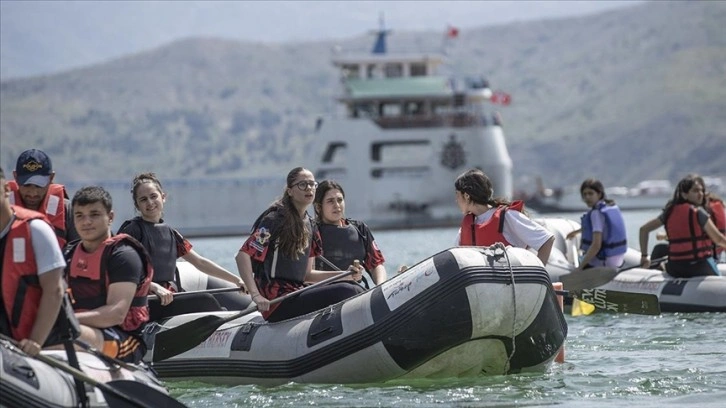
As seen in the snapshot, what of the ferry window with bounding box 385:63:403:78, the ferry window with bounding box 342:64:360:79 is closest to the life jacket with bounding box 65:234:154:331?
the ferry window with bounding box 342:64:360:79

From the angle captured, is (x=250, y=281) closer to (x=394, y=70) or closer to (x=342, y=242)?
(x=342, y=242)

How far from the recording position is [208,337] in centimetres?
1059

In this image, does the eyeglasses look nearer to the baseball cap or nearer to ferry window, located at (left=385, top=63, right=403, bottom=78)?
the baseball cap

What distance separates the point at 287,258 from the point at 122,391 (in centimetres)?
277

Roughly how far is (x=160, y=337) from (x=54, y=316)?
3.19m

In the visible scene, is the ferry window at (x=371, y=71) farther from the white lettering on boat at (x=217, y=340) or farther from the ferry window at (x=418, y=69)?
the white lettering on boat at (x=217, y=340)

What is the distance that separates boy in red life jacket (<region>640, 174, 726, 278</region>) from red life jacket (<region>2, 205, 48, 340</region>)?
8809mm

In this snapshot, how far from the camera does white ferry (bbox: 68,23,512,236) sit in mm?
57750

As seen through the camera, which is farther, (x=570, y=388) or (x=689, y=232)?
(x=689, y=232)

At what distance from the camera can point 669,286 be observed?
15305 millimetres

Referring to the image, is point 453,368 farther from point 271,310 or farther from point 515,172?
point 515,172

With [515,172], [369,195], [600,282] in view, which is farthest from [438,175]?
[515,172]

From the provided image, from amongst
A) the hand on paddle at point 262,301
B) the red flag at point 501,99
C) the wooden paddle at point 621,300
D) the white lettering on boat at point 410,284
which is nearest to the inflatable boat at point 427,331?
the white lettering on boat at point 410,284

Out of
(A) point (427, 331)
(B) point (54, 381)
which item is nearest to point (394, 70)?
(A) point (427, 331)
